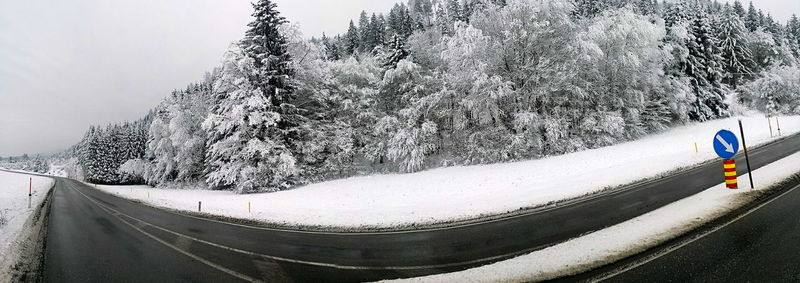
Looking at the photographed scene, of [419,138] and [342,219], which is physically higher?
[419,138]

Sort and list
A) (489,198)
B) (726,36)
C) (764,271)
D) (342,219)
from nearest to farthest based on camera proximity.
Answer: (764,271) → (342,219) → (489,198) → (726,36)

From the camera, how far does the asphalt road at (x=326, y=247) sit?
22.0 ft

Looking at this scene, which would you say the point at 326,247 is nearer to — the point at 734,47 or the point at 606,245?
the point at 606,245

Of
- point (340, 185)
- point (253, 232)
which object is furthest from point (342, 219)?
point (340, 185)

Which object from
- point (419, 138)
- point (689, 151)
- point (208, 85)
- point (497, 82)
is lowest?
point (689, 151)

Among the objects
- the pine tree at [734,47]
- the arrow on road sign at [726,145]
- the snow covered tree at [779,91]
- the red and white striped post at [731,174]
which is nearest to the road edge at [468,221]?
the red and white striped post at [731,174]

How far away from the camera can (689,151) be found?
19.2 metres

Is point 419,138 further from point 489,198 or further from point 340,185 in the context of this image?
point 489,198

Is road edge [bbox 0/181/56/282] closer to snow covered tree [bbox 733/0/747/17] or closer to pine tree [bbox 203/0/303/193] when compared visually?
pine tree [bbox 203/0/303/193]

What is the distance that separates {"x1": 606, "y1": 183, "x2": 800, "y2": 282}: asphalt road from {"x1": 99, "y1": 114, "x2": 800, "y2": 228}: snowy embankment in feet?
18.4

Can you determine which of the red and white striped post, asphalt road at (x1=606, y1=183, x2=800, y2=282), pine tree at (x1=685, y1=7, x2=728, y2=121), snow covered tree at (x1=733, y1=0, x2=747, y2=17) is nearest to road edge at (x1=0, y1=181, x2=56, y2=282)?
asphalt road at (x1=606, y1=183, x2=800, y2=282)

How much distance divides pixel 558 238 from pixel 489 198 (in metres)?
6.68

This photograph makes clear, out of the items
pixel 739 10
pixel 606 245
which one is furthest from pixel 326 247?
pixel 739 10

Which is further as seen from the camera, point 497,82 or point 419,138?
point 419,138
